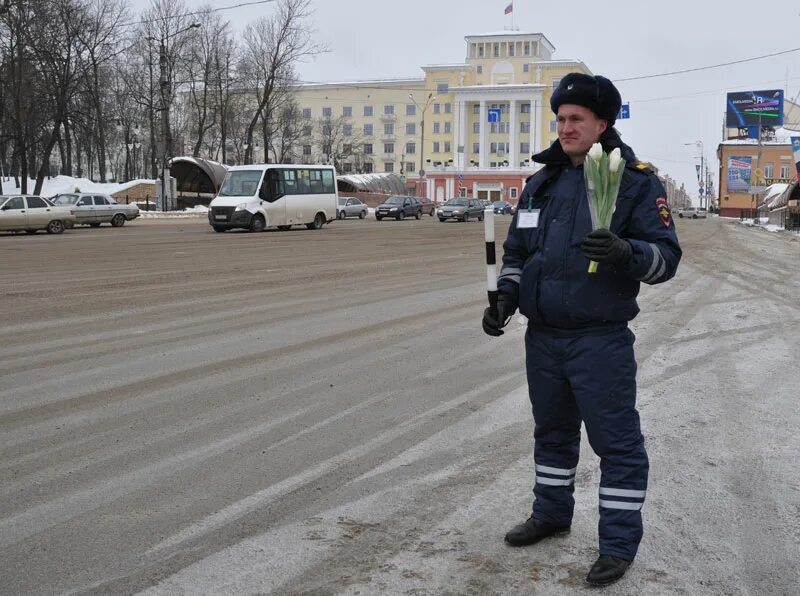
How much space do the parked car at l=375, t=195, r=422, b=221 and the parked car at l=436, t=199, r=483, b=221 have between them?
478cm

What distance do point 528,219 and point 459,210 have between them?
144 feet

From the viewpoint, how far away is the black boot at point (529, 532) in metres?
3.72

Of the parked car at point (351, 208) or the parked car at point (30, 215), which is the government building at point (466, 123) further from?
the parked car at point (30, 215)

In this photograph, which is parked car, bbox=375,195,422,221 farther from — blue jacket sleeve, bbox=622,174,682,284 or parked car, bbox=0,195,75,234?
blue jacket sleeve, bbox=622,174,682,284

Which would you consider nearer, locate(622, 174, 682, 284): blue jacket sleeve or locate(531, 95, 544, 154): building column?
locate(622, 174, 682, 284): blue jacket sleeve

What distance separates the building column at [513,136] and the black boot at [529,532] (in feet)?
371

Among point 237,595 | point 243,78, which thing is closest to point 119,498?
point 237,595

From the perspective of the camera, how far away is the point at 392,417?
5.88 meters

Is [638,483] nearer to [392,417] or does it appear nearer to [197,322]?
[392,417]

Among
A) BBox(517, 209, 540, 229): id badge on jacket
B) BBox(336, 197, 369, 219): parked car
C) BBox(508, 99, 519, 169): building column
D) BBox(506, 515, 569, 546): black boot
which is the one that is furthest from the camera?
BBox(508, 99, 519, 169): building column

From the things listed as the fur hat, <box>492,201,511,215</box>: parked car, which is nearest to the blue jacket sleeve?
the fur hat

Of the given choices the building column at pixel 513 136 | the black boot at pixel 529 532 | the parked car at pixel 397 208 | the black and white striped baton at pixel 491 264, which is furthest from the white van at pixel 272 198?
the building column at pixel 513 136

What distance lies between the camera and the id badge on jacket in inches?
141

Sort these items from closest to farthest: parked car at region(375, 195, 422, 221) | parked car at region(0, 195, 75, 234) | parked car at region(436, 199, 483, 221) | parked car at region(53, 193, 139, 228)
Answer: parked car at region(0, 195, 75, 234) → parked car at region(53, 193, 139, 228) → parked car at region(436, 199, 483, 221) → parked car at region(375, 195, 422, 221)
